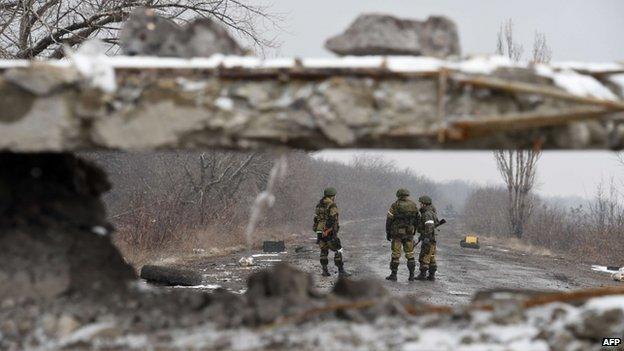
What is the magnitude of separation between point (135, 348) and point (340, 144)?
135 cm

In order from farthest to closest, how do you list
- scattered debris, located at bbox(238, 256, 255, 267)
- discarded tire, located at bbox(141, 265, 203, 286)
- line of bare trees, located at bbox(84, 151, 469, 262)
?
line of bare trees, located at bbox(84, 151, 469, 262) → scattered debris, located at bbox(238, 256, 255, 267) → discarded tire, located at bbox(141, 265, 203, 286)

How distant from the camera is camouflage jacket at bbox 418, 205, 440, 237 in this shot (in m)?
9.73

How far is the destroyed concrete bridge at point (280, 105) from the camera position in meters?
2.52

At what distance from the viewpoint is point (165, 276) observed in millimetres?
7184

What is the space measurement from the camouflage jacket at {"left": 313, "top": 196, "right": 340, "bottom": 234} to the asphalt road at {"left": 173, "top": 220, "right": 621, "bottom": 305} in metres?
0.90

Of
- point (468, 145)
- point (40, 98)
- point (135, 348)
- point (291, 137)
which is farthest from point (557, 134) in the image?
point (40, 98)

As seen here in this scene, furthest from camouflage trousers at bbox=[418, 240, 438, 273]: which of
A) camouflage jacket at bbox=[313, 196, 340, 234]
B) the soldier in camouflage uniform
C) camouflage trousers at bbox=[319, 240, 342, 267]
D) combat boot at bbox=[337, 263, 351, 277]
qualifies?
camouflage jacket at bbox=[313, 196, 340, 234]

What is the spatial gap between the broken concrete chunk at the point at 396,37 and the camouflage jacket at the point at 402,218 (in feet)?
22.8

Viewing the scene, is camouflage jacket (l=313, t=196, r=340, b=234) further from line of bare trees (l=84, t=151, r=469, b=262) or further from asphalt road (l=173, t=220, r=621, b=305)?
line of bare trees (l=84, t=151, r=469, b=262)

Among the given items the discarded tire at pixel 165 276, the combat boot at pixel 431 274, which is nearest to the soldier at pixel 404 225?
the combat boot at pixel 431 274

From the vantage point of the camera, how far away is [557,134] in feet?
8.43

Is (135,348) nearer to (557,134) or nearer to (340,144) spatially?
(340,144)

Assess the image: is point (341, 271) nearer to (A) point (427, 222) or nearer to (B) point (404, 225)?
(B) point (404, 225)

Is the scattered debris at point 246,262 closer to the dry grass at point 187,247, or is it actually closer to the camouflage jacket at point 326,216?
the dry grass at point 187,247
